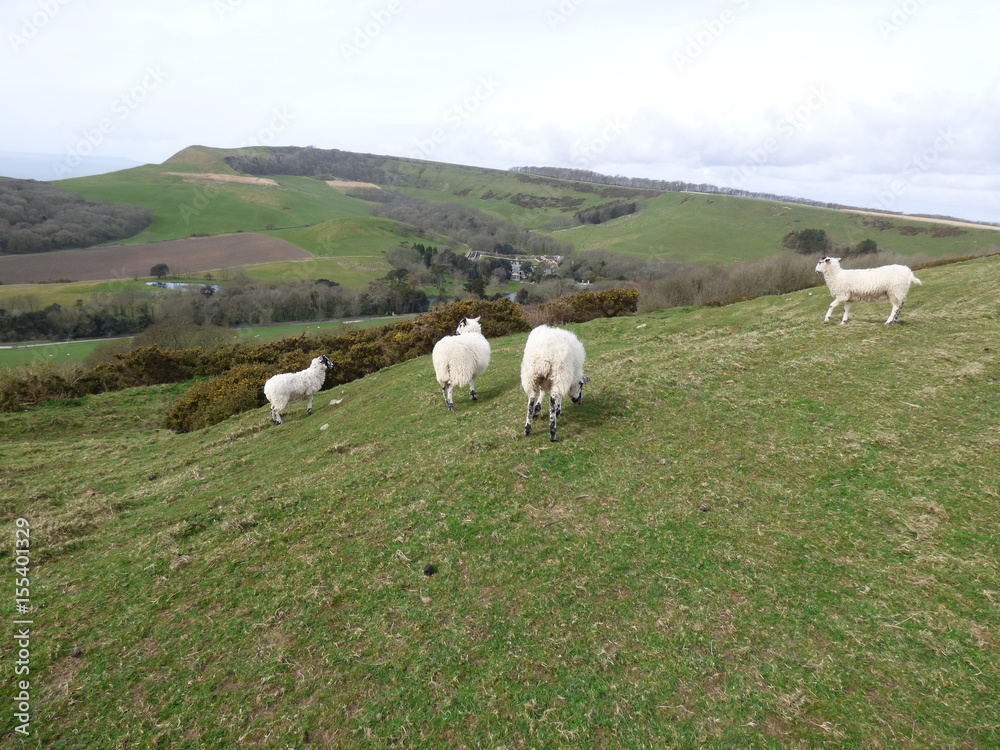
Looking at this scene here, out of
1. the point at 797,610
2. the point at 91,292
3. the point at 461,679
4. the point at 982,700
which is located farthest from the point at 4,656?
the point at 91,292

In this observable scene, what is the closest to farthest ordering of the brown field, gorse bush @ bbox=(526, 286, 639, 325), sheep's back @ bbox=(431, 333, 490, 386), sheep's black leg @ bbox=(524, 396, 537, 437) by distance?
sheep's black leg @ bbox=(524, 396, 537, 437) < sheep's back @ bbox=(431, 333, 490, 386) < gorse bush @ bbox=(526, 286, 639, 325) < the brown field

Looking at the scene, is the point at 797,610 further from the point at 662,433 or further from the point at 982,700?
the point at 662,433

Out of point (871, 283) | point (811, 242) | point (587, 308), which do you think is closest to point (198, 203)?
point (587, 308)

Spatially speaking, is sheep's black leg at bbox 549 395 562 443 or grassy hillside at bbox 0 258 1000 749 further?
sheep's black leg at bbox 549 395 562 443

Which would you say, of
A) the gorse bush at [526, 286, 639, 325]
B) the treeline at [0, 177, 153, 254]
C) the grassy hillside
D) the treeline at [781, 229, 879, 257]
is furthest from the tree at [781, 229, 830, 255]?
the treeline at [0, 177, 153, 254]

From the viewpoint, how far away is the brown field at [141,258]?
94125mm

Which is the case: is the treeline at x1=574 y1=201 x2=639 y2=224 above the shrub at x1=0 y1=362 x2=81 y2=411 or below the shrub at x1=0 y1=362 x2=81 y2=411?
above

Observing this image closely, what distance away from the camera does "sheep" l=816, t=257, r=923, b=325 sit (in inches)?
678

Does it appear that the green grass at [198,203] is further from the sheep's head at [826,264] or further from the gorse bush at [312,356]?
the sheep's head at [826,264]

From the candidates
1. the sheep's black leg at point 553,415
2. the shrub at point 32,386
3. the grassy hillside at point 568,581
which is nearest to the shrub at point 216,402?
the grassy hillside at point 568,581

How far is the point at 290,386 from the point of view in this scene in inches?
720

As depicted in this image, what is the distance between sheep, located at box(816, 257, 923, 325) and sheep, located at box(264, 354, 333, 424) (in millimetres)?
21373

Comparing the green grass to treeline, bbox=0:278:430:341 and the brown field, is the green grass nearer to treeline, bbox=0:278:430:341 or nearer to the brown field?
the brown field

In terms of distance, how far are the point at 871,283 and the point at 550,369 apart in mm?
15868
